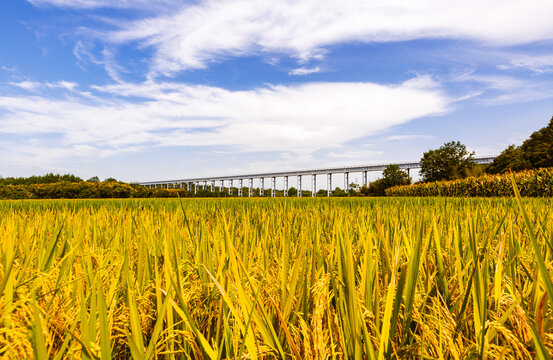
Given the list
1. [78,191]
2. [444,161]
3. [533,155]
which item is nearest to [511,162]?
[533,155]

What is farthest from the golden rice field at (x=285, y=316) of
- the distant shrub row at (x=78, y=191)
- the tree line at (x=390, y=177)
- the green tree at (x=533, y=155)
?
the green tree at (x=533, y=155)

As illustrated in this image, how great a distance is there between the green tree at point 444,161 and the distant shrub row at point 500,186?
A: 79.0 feet

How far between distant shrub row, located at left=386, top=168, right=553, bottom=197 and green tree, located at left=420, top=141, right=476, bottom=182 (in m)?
24.1

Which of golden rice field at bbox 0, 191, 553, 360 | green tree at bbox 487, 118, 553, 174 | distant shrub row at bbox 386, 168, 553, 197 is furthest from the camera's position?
green tree at bbox 487, 118, 553, 174

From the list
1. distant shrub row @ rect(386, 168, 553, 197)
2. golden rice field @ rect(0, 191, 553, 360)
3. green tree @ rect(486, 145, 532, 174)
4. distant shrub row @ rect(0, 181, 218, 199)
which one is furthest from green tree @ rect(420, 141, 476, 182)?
golden rice field @ rect(0, 191, 553, 360)

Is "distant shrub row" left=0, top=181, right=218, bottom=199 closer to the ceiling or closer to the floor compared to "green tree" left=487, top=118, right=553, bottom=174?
closer to the floor

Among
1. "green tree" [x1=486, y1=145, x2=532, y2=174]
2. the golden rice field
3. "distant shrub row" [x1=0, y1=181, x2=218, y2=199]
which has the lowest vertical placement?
the golden rice field

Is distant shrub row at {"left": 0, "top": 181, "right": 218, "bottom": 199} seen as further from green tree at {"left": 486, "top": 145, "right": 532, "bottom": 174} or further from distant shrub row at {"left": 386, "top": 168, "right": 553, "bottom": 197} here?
green tree at {"left": 486, "top": 145, "right": 532, "bottom": 174}

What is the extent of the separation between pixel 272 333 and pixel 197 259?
662 millimetres

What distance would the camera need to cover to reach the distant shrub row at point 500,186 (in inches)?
508

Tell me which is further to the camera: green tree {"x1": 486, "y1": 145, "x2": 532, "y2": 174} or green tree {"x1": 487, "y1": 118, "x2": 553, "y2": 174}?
green tree {"x1": 486, "y1": 145, "x2": 532, "y2": 174}

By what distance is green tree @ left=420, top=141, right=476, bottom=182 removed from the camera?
48719mm

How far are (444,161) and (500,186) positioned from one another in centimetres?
3690

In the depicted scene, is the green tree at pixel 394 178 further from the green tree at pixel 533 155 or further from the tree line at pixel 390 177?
the green tree at pixel 533 155
